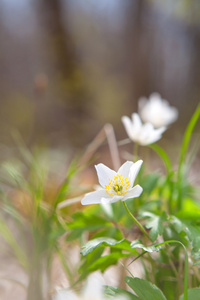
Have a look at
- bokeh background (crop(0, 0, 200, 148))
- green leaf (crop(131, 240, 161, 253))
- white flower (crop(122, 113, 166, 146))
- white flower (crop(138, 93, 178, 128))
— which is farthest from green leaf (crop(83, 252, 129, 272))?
bokeh background (crop(0, 0, 200, 148))

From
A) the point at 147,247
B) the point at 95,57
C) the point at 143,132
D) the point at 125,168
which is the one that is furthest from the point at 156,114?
the point at 95,57

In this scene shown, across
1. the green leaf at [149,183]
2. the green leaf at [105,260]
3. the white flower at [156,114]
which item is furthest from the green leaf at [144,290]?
the white flower at [156,114]

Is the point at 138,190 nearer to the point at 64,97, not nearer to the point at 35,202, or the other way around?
the point at 35,202

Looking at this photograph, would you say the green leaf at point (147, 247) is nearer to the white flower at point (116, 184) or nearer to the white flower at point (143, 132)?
the white flower at point (116, 184)

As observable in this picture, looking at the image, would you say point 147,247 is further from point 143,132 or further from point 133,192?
point 143,132

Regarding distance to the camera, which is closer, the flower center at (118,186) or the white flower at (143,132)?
the flower center at (118,186)

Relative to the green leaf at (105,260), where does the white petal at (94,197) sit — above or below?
above

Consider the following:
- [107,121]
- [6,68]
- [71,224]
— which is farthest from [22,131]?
[71,224]
